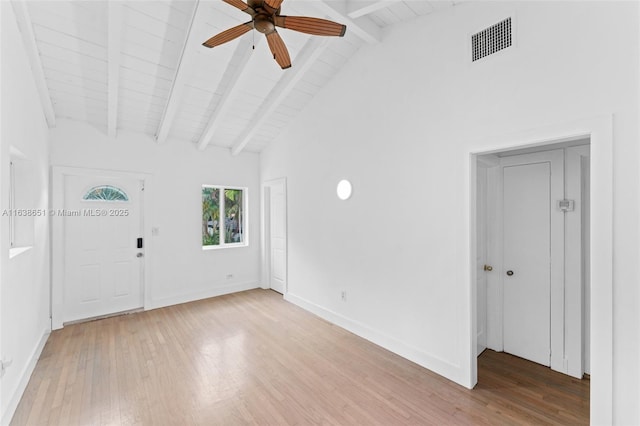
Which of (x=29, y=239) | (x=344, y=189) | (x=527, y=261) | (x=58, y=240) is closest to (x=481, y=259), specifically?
(x=527, y=261)

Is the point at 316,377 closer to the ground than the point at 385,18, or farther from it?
closer to the ground

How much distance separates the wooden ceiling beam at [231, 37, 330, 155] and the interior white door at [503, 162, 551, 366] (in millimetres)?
2446

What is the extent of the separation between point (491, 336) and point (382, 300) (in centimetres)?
127

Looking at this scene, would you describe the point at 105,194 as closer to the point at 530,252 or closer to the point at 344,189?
the point at 344,189

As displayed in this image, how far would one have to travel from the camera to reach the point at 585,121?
1836 millimetres

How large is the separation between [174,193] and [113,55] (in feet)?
7.87

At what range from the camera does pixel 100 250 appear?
4.07m

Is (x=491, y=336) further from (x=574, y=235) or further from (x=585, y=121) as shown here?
(x=585, y=121)

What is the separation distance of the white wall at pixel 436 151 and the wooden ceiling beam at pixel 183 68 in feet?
5.86

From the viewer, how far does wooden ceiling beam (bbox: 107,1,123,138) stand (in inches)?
87.5

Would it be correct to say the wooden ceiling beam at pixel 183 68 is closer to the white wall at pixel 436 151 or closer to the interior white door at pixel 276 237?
the white wall at pixel 436 151

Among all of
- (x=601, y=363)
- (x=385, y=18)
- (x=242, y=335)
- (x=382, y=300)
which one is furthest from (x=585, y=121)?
(x=242, y=335)

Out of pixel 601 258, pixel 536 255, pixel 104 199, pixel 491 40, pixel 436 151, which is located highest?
pixel 491 40

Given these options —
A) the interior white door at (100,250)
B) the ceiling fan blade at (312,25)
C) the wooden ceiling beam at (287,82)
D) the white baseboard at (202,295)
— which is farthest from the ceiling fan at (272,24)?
the white baseboard at (202,295)
